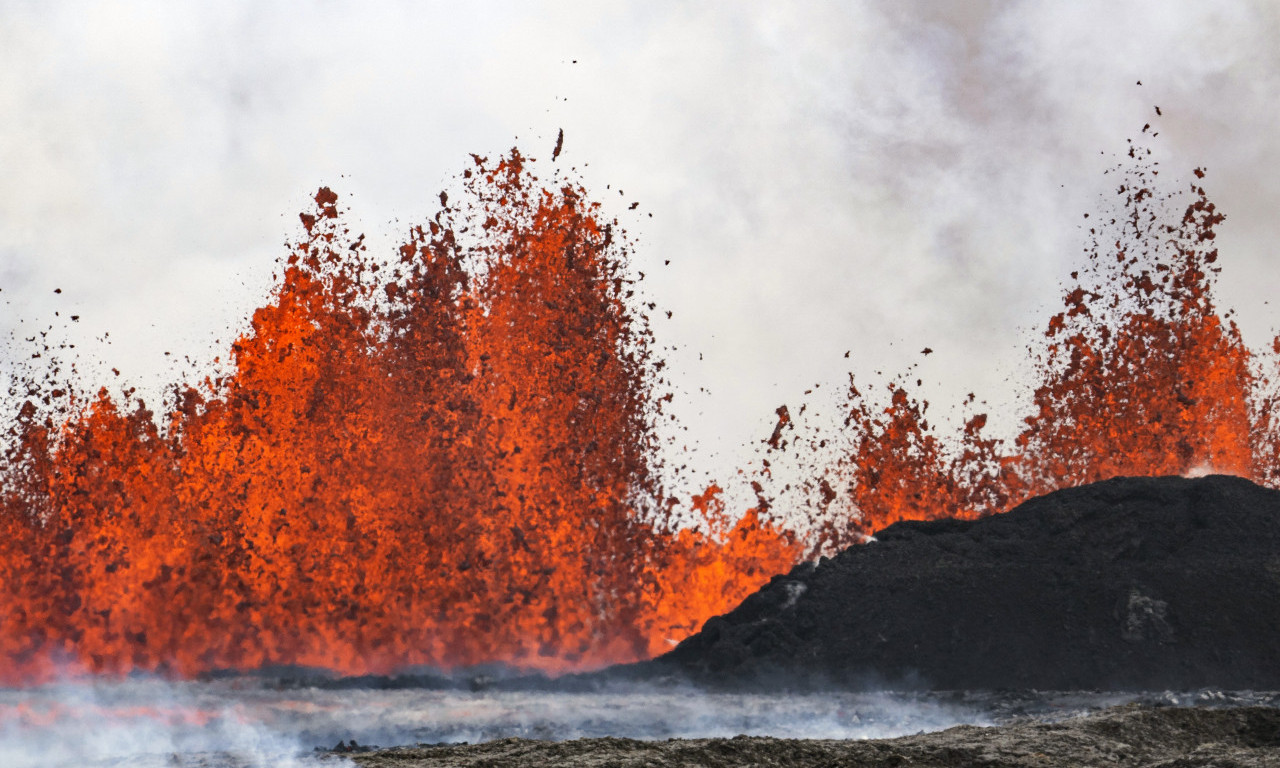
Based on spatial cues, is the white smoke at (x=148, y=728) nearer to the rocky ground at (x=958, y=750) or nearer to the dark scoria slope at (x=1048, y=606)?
the rocky ground at (x=958, y=750)

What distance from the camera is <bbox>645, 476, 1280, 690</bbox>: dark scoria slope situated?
15.4 m

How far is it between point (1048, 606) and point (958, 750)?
8.19m

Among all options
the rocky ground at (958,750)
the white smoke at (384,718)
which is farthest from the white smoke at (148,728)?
the rocky ground at (958,750)

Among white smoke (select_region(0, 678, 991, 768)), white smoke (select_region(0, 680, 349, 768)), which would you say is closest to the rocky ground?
white smoke (select_region(0, 680, 349, 768))

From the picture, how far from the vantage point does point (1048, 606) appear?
16469 mm

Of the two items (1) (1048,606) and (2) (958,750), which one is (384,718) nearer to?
(2) (958,750)

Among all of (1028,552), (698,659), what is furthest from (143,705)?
(1028,552)

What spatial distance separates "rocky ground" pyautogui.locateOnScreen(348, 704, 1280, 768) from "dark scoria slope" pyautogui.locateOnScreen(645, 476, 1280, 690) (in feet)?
14.0

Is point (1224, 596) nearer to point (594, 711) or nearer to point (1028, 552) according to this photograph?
point (1028, 552)

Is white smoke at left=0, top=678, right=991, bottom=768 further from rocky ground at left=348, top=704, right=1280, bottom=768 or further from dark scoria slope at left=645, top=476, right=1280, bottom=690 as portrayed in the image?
rocky ground at left=348, top=704, right=1280, bottom=768

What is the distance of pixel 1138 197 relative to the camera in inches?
1005

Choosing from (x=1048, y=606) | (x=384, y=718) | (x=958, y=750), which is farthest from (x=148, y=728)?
(x=1048, y=606)

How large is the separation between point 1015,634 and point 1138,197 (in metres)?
14.0

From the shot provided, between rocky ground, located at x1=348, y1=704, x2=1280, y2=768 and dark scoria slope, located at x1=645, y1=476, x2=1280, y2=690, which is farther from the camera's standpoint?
dark scoria slope, located at x1=645, y1=476, x2=1280, y2=690
